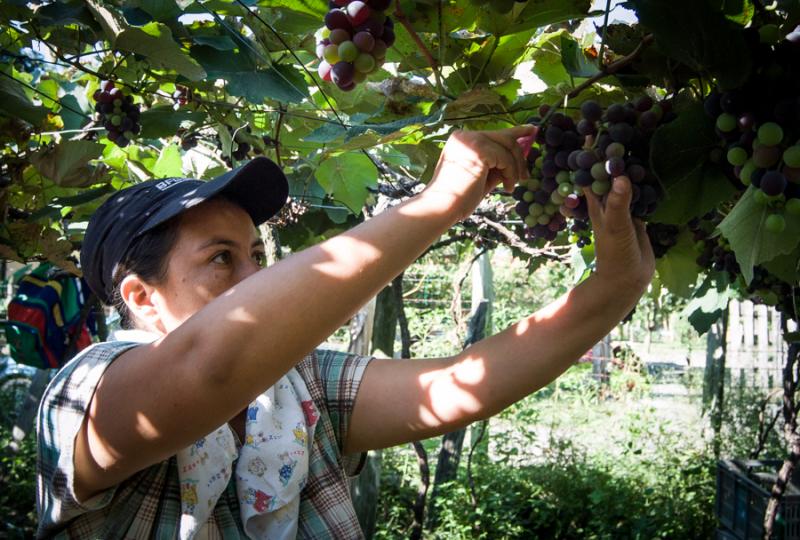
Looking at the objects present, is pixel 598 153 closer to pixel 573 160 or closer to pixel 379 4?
pixel 573 160

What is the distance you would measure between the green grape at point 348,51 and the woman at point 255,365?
185 mm

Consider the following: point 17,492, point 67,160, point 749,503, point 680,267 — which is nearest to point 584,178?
point 680,267

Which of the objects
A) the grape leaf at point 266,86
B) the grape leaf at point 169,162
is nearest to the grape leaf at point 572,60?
the grape leaf at point 266,86

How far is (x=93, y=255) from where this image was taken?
54.2 inches

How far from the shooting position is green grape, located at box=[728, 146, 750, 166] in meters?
0.83

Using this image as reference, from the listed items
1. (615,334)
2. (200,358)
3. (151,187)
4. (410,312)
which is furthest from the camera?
(615,334)

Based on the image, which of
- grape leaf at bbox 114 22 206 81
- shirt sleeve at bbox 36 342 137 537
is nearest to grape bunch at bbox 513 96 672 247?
shirt sleeve at bbox 36 342 137 537

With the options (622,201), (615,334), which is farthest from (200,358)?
(615,334)

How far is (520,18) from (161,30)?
2.98 feet

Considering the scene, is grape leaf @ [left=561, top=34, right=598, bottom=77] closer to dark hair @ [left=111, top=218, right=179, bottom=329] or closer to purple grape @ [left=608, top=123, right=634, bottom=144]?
A: purple grape @ [left=608, top=123, right=634, bottom=144]

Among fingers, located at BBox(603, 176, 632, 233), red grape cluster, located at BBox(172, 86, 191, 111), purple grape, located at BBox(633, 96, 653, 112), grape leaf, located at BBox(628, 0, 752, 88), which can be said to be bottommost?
fingers, located at BBox(603, 176, 632, 233)

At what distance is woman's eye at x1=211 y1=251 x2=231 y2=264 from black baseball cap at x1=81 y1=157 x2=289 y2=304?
96 millimetres

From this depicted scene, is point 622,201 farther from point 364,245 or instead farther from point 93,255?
point 93,255

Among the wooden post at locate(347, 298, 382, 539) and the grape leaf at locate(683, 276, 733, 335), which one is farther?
the wooden post at locate(347, 298, 382, 539)
